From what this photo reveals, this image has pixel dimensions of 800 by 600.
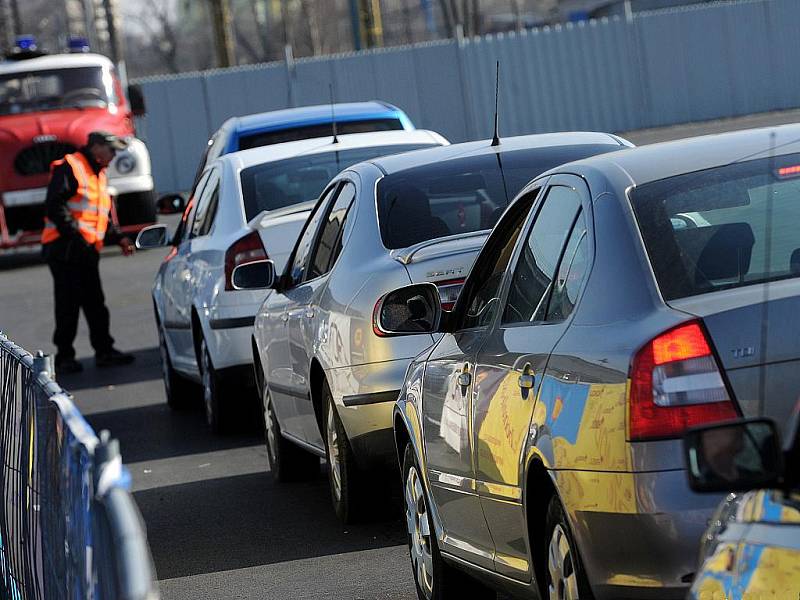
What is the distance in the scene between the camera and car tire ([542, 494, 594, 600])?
415 centimetres

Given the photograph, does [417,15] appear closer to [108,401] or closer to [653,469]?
[108,401]

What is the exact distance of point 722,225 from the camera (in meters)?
4.39

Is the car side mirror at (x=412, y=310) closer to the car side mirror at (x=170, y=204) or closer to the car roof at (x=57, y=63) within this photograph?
the car side mirror at (x=170, y=204)

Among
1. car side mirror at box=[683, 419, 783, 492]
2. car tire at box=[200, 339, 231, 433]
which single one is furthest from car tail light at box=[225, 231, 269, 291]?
car side mirror at box=[683, 419, 783, 492]

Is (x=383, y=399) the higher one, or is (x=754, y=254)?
(x=754, y=254)

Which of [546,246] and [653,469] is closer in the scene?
[653,469]

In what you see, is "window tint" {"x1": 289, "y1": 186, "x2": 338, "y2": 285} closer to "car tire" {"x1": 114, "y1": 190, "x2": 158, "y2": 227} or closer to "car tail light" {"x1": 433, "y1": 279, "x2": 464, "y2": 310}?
"car tail light" {"x1": 433, "y1": 279, "x2": 464, "y2": 310}

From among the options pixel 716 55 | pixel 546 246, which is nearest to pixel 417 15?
pixel 716 55

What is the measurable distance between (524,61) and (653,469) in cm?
3354

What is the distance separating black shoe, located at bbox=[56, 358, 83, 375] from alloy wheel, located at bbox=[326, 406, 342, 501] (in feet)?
24.5

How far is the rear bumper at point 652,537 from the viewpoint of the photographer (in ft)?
12.5

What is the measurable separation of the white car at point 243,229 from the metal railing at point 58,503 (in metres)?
3.58

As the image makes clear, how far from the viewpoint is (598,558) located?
4.02 metres

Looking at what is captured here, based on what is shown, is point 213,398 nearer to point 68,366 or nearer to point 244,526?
point 244,526
